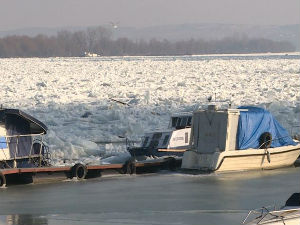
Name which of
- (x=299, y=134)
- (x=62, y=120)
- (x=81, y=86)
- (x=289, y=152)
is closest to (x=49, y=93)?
(x=81, y=86)

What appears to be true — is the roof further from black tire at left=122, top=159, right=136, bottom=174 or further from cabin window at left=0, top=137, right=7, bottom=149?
black tire at left=122, top=159, right=136, bottom=174

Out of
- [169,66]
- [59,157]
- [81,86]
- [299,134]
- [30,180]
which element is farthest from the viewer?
[169,66]

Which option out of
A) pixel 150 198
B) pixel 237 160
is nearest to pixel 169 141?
pixel 237 160

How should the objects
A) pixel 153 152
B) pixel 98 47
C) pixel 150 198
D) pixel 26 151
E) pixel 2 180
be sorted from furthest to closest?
1. pixel 98 47
2. pixel 153 152
3. pixel 26 151
4. pixel 2 180
5. pixel 150 198

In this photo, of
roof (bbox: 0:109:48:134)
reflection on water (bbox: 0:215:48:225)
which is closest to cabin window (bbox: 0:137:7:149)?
roof (bbox: 0:109:48:134)

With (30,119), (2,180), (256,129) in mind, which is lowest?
(2,180)

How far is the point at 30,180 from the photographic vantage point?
80.0 feet

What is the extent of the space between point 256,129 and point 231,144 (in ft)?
3.62

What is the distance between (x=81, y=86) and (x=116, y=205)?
3390 cm

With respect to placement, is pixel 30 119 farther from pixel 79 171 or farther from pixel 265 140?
pixel 265 140

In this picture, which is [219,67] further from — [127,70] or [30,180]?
[30,180]

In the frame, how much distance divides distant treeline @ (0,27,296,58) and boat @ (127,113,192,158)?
11752cm

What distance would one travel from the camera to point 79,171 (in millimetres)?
25188

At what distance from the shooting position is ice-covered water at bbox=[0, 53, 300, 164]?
3403 cm
